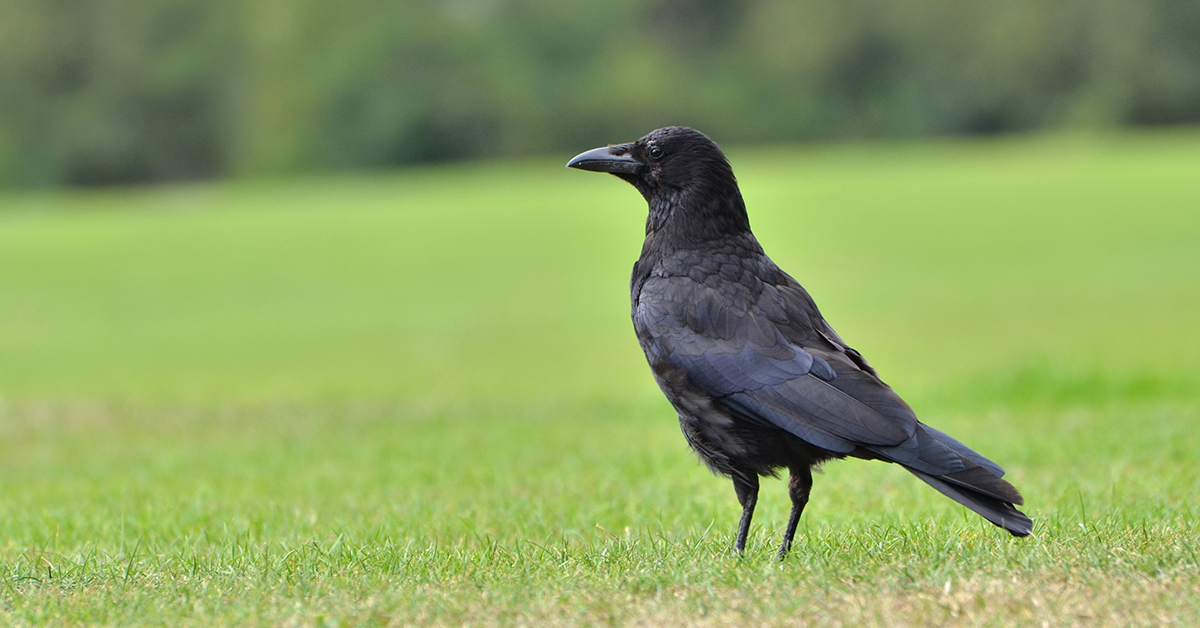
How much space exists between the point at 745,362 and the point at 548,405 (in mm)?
7765

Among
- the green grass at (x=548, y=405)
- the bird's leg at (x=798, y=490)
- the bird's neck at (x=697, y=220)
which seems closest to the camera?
the green grass at (x=548, y=405)

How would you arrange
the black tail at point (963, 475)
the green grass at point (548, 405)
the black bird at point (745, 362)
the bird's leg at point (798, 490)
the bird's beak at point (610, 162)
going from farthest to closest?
the bird's beak at point (610, 162), the bird's leg at point (798, 490), the black bird at point (745, 362), the black tail at point (963, 475), the green grass at point (548, 405)

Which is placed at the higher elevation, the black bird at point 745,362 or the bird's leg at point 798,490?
the black bird at point 745,362

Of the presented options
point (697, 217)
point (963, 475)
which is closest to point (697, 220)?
point (697, 217)

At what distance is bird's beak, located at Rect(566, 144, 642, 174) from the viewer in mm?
5148

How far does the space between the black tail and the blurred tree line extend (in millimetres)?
42699

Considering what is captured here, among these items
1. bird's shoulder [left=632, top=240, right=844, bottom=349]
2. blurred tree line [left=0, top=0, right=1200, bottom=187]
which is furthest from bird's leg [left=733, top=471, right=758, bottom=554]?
blurred tree line [left=0, top=0, right=1200, bottom=187]

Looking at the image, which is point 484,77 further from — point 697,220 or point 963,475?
point 963,475

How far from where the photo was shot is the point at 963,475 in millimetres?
3959

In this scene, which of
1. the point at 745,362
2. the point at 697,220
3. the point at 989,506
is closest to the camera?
the point at 989,506

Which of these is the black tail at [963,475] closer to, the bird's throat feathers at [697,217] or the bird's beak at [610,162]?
the bird's throat feathers at [697,217]

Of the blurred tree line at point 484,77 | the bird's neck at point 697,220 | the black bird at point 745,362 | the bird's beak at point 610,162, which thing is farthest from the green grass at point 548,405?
the blurred tree line at point 484,77

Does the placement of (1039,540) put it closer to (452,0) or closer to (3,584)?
(3,584)

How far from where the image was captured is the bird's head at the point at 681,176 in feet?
16.3
